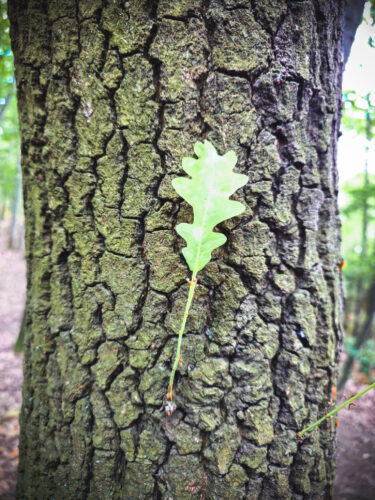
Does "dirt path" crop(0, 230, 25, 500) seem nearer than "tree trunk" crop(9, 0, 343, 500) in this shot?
No

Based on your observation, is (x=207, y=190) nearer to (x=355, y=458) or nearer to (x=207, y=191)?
(x=207, y=191)

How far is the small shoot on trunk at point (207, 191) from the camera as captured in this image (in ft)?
2.67

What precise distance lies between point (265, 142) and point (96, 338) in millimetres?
924

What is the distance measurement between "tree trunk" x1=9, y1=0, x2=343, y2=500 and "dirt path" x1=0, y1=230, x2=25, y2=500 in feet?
6.13

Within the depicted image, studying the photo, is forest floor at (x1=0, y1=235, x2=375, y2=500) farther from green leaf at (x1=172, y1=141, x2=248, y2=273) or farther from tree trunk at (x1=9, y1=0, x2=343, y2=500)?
green leaf at (x1=172, y1=141, x2=248, y2=273)

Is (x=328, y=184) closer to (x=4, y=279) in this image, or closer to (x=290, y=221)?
(x=290, y=221)

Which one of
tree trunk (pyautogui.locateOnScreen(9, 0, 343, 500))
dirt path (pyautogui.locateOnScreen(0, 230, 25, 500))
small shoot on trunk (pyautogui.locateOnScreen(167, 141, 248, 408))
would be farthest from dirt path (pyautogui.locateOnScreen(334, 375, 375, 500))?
dirt path (pyautogui.locateOnScreen(0, 230, 25, 500))

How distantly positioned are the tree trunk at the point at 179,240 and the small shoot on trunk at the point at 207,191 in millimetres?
127

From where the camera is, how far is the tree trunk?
3.01 feet

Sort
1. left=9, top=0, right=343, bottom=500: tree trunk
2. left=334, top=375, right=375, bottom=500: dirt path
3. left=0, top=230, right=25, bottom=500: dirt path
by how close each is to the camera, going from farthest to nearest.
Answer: left=0, top=230, right=25, bottom=500: dirt path, left=334, top=375, right=375, bottom=500: dirt path, left=9, top=0, right=343, bottom=500: tree trunk

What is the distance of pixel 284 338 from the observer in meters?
1.00

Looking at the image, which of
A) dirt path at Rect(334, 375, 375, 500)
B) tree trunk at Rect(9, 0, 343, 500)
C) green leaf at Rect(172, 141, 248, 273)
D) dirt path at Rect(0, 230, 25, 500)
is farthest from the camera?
dirt path at Rect(0, 230, 25, 500)

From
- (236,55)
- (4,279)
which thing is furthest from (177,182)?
(4,279)

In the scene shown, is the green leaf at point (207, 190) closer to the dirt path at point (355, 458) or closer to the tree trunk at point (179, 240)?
the tree trunk at point (179, 240)
